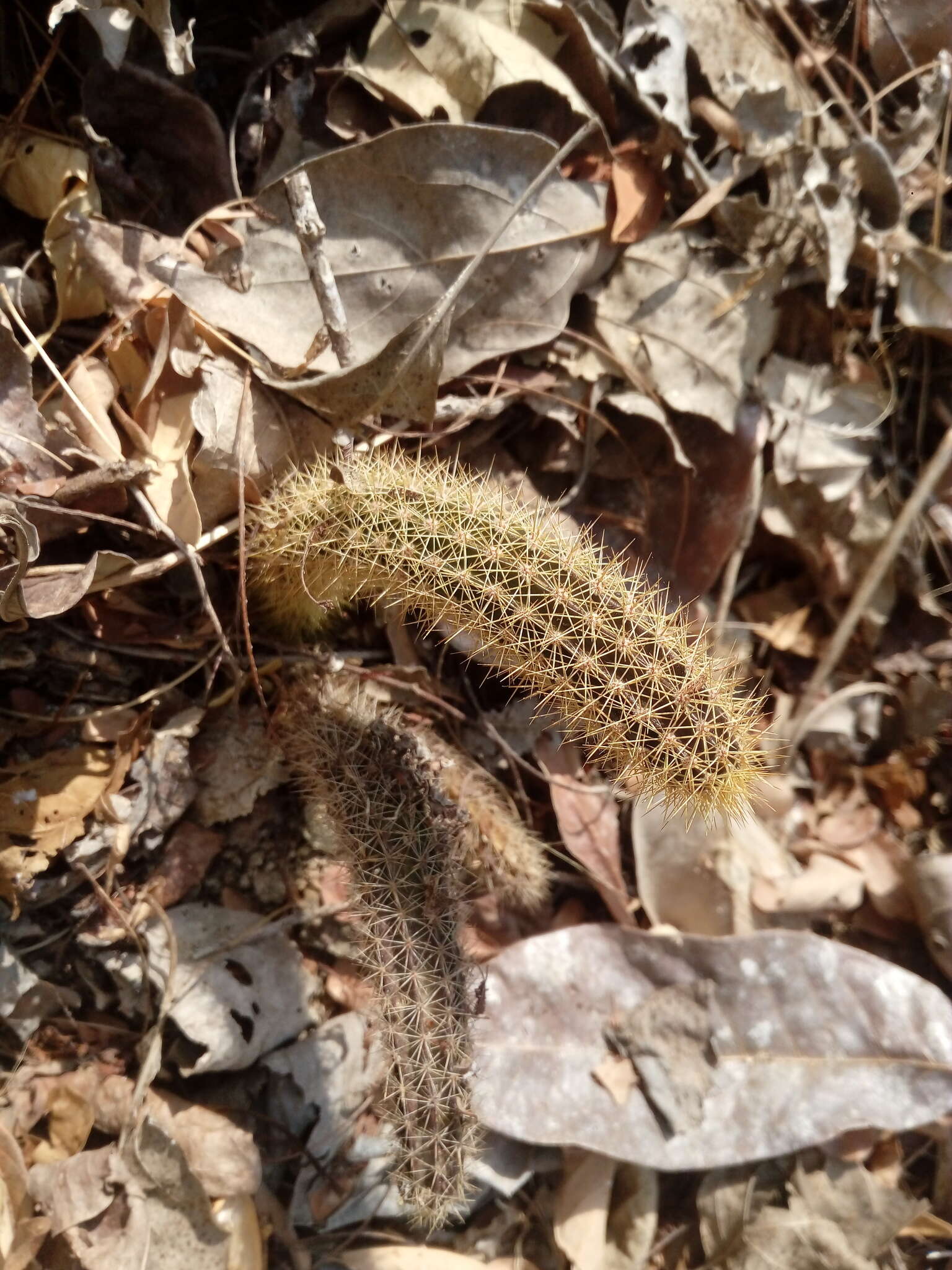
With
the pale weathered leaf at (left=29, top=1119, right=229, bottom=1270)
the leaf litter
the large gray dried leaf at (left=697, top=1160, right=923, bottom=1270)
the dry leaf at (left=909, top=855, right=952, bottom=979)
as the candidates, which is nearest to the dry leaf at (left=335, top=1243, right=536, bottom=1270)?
the leaf litter

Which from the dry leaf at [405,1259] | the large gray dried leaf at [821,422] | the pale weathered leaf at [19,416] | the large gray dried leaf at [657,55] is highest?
the large gray dried leaf at [657,55]

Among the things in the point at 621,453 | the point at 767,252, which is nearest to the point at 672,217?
the point at 767,252

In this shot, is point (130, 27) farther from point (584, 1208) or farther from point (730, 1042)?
point (584, 1208)

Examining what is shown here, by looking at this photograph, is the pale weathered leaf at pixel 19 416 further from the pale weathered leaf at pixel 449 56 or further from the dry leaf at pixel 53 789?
the pale weathered leaf at pixel 449 56

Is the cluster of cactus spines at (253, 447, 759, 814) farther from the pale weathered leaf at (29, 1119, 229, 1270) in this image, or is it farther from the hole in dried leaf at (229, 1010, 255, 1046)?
the pale weathered leaf at (29, 1119, 229, 1270)

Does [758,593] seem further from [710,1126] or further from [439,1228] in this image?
[439,1228]

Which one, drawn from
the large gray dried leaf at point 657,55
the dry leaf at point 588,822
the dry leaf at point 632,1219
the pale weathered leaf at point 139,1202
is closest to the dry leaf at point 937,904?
the dry leaf at point 588,822

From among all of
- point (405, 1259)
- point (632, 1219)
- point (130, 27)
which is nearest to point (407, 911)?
point (405, 1259)
